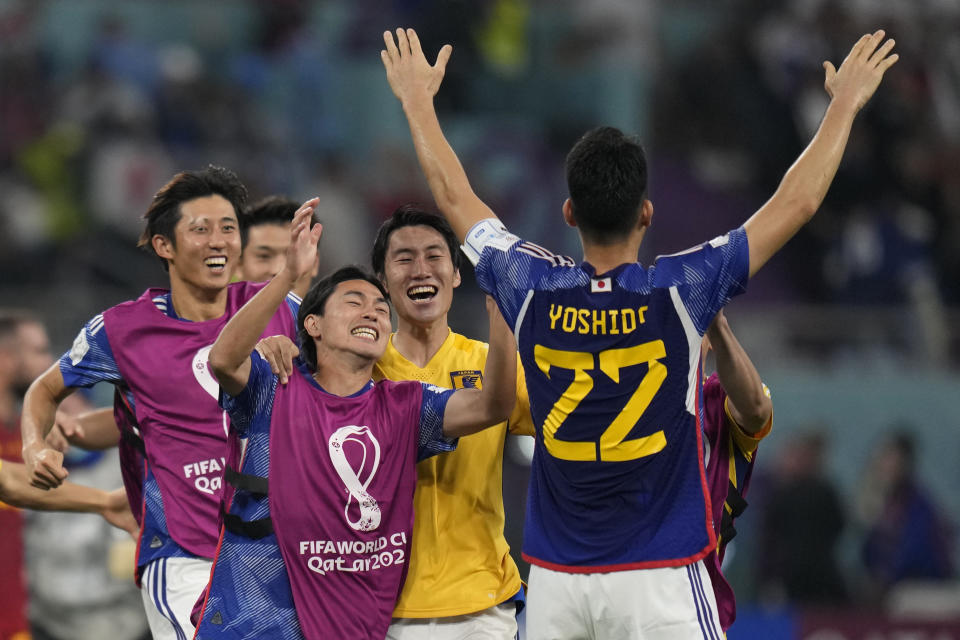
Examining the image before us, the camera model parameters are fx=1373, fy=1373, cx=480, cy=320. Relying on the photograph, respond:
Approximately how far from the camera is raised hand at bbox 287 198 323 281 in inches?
175

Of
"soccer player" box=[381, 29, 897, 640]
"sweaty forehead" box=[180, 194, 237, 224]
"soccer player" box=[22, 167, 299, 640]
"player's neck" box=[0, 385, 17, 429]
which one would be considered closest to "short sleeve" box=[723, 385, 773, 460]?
"soccer player" box=[381, 29, 897, 640]

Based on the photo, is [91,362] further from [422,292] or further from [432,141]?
[432,141]

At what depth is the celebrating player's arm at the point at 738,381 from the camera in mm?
4219

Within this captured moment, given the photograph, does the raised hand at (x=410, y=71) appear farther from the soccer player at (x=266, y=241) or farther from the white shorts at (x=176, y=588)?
the soccer player at (x=266, y=241)

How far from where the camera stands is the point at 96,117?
11.9 meters

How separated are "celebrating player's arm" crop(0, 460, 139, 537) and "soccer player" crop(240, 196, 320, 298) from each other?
4.16 feet

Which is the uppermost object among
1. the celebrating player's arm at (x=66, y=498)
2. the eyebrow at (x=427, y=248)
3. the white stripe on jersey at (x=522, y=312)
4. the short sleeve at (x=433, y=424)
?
the eyebrow at (x=427, y=248)

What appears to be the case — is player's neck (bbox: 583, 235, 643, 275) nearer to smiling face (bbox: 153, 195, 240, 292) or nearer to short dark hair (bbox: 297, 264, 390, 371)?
short dark hair (bbox: 297, 264, 390, 371)

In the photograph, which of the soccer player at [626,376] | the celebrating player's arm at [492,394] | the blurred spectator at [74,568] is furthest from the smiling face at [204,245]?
the blurred spectator at [74,568]

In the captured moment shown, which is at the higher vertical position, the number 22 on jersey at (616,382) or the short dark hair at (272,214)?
the short dark hair at (272,214)

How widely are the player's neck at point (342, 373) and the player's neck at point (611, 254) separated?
3.65 feet

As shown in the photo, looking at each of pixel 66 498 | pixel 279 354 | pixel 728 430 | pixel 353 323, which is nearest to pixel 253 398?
pixel 279 354

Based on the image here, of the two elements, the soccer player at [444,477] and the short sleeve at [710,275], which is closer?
the short sleeve at [710,275]

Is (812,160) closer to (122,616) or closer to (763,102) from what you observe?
(122,616)
